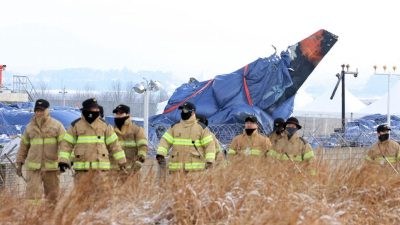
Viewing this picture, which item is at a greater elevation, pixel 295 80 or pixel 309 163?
pixel 295 80

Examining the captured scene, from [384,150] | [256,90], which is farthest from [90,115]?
[256,90]

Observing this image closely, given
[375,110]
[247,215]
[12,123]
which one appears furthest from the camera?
[375,110]

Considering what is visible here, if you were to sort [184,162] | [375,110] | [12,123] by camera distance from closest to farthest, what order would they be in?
[184,162], [12,123], [375,110]

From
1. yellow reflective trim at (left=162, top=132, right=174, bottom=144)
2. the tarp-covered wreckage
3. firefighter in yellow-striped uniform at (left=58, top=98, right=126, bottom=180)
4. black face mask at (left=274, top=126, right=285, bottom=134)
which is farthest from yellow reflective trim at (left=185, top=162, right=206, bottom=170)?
the tarp-covered wreckage

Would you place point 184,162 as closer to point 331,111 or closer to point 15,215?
point 15,215

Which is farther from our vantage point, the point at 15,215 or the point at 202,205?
the point at 202,205

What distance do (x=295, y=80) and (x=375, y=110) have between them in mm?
22379

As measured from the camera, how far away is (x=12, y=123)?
2331cm

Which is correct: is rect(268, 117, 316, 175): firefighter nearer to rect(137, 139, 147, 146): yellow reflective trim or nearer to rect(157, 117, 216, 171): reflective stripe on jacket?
rect(157, 117, 216, 171): reflective stripe on jacket

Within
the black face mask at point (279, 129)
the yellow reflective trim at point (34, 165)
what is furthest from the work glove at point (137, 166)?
the black face mask at point (279, 129)

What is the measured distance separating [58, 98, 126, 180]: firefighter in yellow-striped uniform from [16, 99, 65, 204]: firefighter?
49 centimetres

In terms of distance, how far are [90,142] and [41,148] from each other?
34.0 inches

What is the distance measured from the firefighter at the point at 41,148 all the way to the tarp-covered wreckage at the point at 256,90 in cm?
1321

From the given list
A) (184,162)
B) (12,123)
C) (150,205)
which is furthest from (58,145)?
(12,123)
